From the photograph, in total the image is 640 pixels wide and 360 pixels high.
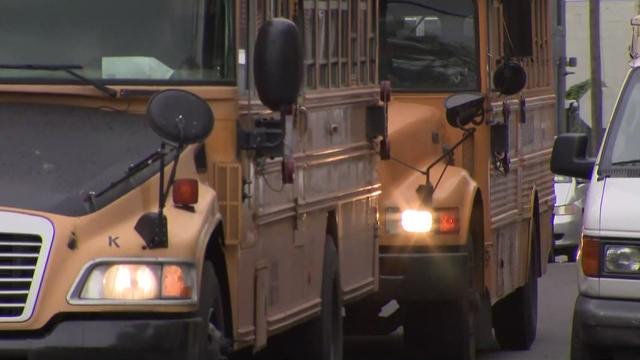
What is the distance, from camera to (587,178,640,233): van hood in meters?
8.34

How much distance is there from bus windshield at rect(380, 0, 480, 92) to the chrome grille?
21.9 feet

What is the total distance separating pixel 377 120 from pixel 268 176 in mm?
3048

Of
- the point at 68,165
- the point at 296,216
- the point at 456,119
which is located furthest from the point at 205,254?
the point at 456,119

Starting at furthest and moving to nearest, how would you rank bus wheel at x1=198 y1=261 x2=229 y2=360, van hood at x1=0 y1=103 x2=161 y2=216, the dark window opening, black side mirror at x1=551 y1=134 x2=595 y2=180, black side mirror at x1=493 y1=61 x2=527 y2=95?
1. black side mirror at x1=493 y1=61 x2=527 y2=95
2. the dark window opening
3. black side mirror at x1=551 y1=134 x2=595 y2=180
4. bus wheel at x1=198 y1=261 x2=229 y2=360
5. van hood at x1=0 y1=103 x2=161 y2=216

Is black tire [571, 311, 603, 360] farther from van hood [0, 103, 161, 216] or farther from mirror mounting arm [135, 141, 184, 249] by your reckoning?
mirror mounting arm [135, 141, 184, 249]

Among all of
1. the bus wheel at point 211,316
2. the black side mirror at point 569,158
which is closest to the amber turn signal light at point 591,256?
the black side mirror at point 569,158

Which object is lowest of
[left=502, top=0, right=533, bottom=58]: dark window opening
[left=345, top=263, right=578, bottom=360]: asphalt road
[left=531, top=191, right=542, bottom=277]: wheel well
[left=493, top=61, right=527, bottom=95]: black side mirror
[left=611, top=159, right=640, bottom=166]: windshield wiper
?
[left=345, top=263, right=578, bottom=360]: asphalt road

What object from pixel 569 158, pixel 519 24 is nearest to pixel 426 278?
pixel 519 24

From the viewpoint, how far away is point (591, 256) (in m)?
8.45

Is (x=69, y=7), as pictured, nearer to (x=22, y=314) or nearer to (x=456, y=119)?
(x=22, y=314)

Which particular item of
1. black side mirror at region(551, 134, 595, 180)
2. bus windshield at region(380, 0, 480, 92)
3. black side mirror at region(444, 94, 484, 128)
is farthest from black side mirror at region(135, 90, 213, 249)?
bus windshield at region(380, 0, 480, 92)

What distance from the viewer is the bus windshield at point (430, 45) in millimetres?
12898

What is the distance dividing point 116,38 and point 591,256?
2.53 meters

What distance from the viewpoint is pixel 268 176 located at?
27.8ft
